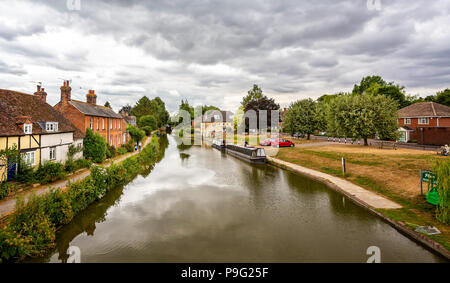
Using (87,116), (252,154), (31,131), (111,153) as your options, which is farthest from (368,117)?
(31,131)

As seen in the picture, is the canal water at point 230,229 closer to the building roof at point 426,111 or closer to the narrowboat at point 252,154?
the narrowboat at point 252,154

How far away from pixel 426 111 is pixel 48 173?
56548 millimetres

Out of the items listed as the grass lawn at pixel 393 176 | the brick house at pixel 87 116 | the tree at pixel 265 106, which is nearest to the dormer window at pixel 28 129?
the brick house at pixel 87 116

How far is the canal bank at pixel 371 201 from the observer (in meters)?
8.30

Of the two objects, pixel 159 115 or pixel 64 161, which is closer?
pixel 64 161

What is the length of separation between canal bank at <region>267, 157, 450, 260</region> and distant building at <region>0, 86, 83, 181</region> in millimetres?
18787

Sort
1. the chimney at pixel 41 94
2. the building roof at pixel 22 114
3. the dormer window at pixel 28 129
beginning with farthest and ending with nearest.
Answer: the chimney at pixel 41 94
the dormer window at pixel 28 129
the building roof at pixel 22 114

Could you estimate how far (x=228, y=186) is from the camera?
1831cm

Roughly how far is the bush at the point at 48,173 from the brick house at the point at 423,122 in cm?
4401

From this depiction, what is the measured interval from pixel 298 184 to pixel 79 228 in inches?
567

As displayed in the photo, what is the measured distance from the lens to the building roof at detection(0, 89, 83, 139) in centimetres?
1462
